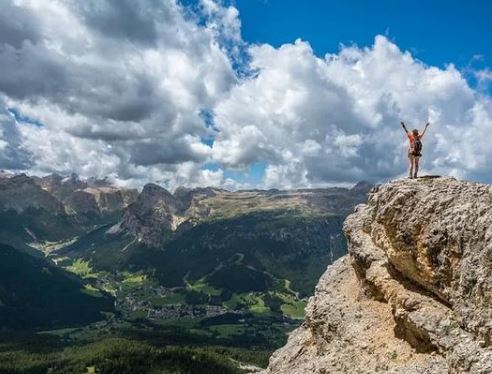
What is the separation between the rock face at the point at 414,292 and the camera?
90.0ft

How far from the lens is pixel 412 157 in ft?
136

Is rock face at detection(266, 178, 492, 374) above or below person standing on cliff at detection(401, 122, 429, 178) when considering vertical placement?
below

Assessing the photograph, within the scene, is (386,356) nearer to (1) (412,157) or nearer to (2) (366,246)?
(2) (366,246)

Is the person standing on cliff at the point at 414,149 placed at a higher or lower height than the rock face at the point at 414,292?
higher

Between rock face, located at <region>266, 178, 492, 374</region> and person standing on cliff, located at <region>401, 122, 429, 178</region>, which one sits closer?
rock face, located at <region>266, 178, 492, 374</region>

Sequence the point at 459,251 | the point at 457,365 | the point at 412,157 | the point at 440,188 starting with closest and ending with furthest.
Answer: the point at 457,365 → the point at 459,251 → the point at 440,188 → the point at 412,157

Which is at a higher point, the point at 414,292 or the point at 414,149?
the point at 414,149

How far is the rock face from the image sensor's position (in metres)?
27.4

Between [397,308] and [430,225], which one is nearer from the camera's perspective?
[430,225]

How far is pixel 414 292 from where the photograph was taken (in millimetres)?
34875

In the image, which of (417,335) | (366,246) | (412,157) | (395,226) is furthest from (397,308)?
(412,157)

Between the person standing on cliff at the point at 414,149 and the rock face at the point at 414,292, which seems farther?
the person standing on cliff at the point at 414,149

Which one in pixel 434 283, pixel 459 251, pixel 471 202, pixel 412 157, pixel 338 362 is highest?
pixel 412 157

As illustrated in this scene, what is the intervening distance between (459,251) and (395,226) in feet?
23.9
